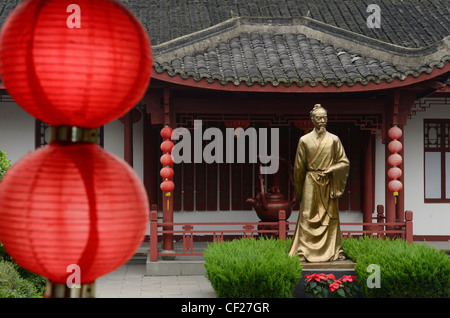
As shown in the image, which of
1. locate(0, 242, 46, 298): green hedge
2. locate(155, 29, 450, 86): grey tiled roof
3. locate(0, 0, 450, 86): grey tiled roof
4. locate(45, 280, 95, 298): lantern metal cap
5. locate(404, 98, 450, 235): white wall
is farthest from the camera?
locate(404, 98, 450, 235): white wall

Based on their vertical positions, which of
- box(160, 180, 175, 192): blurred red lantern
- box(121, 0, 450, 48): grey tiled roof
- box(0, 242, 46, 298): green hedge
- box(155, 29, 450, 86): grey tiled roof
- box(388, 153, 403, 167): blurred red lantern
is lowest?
box(0, 242, 46, 298): green hedge

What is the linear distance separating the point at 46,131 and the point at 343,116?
206 inches

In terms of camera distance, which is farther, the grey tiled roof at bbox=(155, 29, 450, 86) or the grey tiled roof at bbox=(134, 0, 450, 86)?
the grey tiled roof at bbox=(134, 0, 450, 86)

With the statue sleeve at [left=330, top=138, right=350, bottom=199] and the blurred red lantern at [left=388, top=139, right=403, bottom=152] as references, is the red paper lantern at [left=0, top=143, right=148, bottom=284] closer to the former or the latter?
the statue sleeve at [left=330, top=138, right=350, bottom=199]

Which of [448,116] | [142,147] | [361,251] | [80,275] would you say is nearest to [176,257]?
[142,147]

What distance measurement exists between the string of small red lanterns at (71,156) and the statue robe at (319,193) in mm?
5413

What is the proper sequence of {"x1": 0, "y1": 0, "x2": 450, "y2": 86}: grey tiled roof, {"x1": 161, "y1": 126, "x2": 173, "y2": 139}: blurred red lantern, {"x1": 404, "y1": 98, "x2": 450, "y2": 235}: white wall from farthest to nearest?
{"x1": 404, "y1": 98, "x2": 450, "y2": 235}: white wall < {"x1": 161, "y1": 126, "x2": 173, "y2": 139}: blurred red lantern < {"x1": 0, "y1": 0, "x2": 450, "y2": 86}: grey tiled roof

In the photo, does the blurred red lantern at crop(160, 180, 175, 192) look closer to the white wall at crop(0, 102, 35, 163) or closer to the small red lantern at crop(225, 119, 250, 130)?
the small red lantern at crop(225, 119, 250, 130)

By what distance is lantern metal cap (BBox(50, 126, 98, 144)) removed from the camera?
181 centimetres

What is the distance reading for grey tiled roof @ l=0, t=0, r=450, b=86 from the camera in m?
8.86

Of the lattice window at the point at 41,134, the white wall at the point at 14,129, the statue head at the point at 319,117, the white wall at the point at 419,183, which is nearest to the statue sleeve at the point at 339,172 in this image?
the statue head at the point at 319,117

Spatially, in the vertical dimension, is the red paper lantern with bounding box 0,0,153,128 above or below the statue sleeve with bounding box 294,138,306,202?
above

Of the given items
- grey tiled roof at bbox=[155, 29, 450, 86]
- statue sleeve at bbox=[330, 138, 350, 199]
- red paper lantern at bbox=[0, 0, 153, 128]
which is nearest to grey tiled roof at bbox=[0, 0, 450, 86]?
grey tiled roof at bbox=[155, 29, 450, 86]

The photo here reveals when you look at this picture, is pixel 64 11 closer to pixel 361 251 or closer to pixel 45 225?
pixel 45 225
